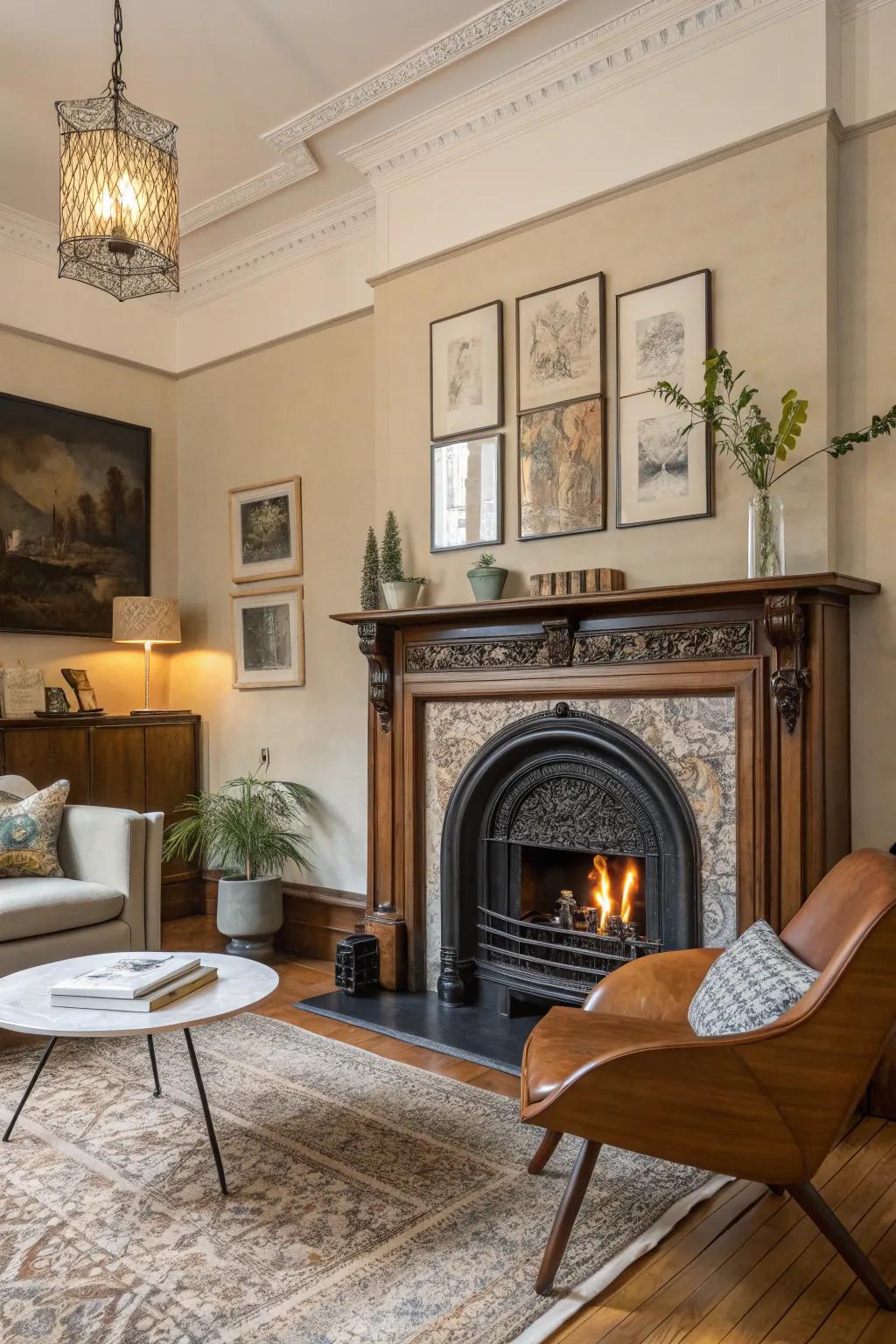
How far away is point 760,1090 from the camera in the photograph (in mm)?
1821

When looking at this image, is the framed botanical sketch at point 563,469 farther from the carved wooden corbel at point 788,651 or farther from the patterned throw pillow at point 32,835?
the patterned throw pillow at point 32,835

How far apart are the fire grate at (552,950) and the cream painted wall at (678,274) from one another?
124 centimetres

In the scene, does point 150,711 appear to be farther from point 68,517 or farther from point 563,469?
point 563,469

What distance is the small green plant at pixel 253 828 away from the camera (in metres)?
4.51

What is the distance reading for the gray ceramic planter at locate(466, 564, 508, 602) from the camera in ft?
11.9

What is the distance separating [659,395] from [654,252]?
0.50m

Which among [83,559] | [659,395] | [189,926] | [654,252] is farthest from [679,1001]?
[83,559]

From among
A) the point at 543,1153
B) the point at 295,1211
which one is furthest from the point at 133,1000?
the point at 543,1153

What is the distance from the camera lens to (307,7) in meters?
3.35

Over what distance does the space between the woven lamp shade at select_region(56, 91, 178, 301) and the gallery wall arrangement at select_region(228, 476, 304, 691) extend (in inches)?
76.6

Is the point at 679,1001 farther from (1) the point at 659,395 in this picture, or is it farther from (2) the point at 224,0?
(2) the point at 224,0

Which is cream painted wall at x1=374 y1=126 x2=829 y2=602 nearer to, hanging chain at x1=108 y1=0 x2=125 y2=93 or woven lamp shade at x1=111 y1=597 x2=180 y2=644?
hanging chain at x1=108 y1=0 x2=125 y2=93

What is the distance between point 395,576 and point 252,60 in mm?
1966

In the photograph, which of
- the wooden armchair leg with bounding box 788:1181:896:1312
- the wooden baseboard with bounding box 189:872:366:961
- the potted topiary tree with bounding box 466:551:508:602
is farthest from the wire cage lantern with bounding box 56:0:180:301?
the wooden armchair leg with bounding box 788:1181:896:1312
